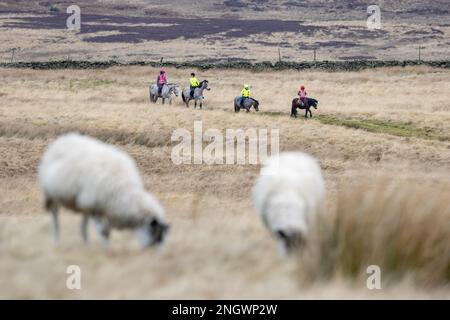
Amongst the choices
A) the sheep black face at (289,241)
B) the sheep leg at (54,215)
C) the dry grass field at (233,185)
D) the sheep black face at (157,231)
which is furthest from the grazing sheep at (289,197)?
the sheep leg at (54,215)

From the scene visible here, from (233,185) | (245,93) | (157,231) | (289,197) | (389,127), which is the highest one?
(289,197)

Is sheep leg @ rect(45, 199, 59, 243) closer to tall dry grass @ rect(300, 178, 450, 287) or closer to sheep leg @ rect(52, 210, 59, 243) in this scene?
sheep leg @ rect(52, 210, 59, 243)

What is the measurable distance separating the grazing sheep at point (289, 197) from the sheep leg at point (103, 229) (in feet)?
6.13

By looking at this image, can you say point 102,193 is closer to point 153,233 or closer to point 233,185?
point 153,233

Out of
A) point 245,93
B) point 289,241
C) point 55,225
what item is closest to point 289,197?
point 289,241

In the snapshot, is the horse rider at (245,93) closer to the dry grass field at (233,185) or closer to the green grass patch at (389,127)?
the dry grass field at (233,185)

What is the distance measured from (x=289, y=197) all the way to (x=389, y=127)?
23.1m

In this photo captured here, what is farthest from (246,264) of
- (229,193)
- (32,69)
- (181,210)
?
(32,69)

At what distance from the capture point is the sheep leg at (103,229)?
8.97 meters

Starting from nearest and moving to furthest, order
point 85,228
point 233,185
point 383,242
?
point 383,242 < point 85,228 < point 233,185

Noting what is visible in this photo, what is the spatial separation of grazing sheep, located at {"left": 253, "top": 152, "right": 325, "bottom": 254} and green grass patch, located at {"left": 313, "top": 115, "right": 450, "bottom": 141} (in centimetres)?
1931

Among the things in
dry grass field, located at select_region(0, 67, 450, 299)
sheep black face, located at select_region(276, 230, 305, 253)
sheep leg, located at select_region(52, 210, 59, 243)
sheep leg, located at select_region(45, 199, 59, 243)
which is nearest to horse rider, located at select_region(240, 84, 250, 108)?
dry grass field, located at select_region(0, 67, 450, 299)

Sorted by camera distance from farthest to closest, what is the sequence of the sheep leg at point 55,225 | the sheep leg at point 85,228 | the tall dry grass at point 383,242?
1. the sheep leg at point 55,225
2. the sheep leg at point 85,228
3. the tall dry grass at point 383,242

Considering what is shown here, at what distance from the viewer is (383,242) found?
8.06 meters
